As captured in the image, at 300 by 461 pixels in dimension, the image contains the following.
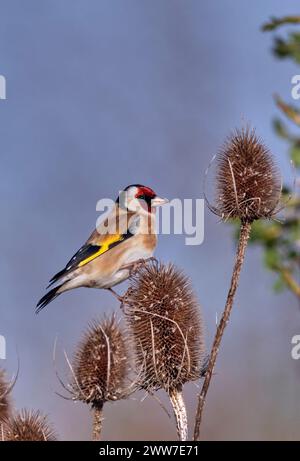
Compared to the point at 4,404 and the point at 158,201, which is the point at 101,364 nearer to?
the point at 4,404

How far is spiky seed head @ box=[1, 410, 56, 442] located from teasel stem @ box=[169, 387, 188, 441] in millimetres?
819

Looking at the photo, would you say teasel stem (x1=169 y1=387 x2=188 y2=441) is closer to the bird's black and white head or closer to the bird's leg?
the bird's leg

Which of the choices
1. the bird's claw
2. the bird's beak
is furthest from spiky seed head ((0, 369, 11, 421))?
the bird's beak

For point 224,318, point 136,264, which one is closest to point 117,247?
point 136,264

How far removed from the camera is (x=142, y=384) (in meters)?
4.62

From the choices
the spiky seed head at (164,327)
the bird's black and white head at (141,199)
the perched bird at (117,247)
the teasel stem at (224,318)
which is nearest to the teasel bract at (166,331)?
the spiky seed head at (164,327)

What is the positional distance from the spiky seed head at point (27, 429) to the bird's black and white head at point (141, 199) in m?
→ 2.63

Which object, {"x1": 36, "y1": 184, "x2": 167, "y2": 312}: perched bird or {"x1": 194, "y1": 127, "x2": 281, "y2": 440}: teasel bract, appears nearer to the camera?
{"x1": 194, "y1": 127, "x2": 281, "y2": 440}: teasel bract

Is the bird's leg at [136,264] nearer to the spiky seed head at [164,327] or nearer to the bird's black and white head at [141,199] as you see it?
the spiky seed head at [164,327]

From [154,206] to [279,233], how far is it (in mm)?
4601

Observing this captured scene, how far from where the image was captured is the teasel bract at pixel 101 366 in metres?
4.34

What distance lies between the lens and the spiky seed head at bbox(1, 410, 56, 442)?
4.13m

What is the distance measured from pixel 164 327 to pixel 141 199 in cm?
201
